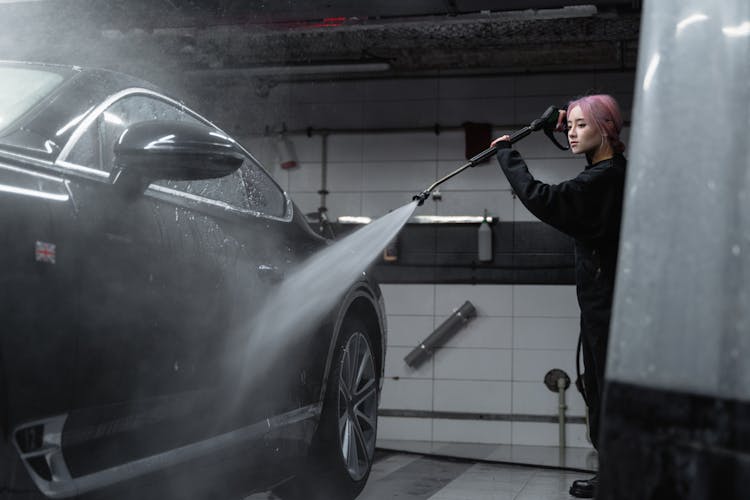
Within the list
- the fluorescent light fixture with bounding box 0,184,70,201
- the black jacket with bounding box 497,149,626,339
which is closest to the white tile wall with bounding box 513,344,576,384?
the black jacket with bounding box 497,149,626,339

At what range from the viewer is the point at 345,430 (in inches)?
133

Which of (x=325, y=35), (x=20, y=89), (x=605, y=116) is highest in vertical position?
(x=325, y=35)

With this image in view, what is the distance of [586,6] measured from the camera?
19.2ft

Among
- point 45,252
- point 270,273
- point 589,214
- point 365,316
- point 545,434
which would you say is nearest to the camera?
point 45,252

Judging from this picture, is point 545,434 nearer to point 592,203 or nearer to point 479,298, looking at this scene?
point 479,298

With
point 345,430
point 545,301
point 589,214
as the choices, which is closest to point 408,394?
point 545,301

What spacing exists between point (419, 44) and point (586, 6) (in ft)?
5.18

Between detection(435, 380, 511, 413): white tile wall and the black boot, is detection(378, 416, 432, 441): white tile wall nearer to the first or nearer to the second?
detection(435, 380, 511, 413): white tile wall

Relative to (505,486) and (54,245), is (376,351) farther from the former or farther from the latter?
(54,245)

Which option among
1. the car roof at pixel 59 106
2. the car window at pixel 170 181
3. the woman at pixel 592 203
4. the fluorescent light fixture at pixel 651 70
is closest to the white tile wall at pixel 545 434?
the woman at pixel 592 203

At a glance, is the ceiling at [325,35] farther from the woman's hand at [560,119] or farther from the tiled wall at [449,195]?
the woman's hand at [560,119]

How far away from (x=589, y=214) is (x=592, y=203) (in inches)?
1.6

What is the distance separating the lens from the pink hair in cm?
316

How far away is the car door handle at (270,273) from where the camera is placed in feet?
8.69
